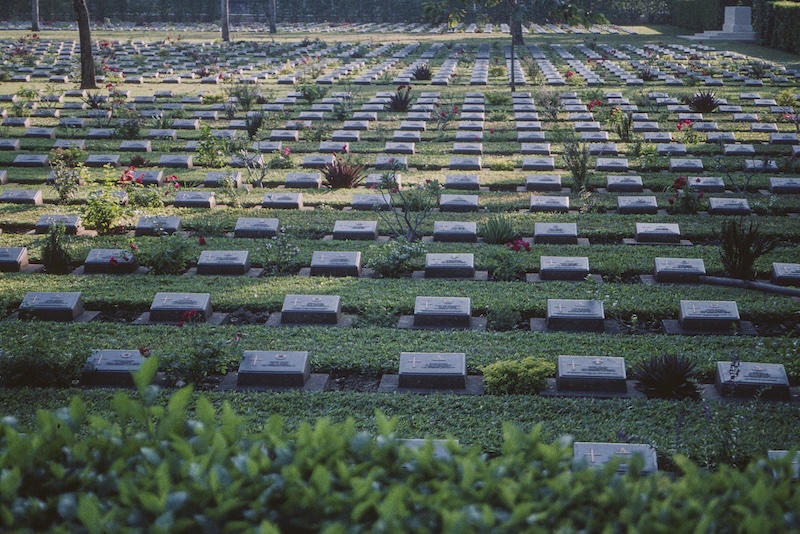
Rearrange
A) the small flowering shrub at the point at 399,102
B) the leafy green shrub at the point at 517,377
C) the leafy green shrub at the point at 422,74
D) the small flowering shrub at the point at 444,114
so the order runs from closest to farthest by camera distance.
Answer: the leafy green shrub at the point at 517,377 → the small flowering shrub at the point at 444,114 → the small flowering shrub at the point at 399,102 → the leafy green shrub at the point at 422,74

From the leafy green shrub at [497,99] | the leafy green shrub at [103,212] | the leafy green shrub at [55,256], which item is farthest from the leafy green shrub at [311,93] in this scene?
the leafy green shrub at [55,256]

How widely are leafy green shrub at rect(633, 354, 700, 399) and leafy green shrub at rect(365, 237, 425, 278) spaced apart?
3.35 m

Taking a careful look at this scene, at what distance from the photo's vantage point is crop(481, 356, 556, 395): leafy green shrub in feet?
21.1

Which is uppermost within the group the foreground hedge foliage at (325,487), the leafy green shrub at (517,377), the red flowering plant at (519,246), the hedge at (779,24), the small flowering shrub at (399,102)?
the hedge at (779,24)

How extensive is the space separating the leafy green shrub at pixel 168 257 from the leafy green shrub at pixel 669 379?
518 centimetres

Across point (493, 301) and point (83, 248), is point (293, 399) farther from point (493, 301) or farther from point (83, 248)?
point (83, 248)

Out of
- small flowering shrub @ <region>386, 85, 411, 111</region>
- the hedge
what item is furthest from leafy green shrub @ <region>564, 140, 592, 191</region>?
the hedge

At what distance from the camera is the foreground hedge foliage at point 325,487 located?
2771 millimetres

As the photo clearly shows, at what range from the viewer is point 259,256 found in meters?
9.49

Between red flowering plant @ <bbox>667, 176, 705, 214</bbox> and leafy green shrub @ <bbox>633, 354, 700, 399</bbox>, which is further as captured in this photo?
red flowering plant @ <bbox>667, 176, 705, 214</bbox>

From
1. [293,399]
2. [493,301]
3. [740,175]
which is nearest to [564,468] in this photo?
[293,399]

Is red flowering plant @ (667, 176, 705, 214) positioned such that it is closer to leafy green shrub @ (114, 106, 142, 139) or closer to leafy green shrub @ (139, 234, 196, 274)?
leafy green shrub @ (139, 234, 196, 274)

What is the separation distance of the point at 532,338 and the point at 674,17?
47.4m

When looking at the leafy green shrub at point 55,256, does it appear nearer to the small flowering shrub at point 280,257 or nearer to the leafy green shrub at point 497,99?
the small flowering shrub at point 280,257
